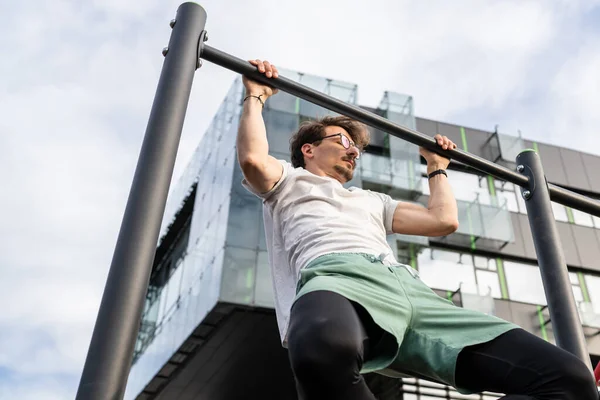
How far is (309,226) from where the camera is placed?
7.13ft

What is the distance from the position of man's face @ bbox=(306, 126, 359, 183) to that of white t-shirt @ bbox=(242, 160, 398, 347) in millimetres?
121

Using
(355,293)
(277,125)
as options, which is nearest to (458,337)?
(355,293)

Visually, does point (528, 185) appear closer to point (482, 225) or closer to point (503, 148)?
point (482, 225)

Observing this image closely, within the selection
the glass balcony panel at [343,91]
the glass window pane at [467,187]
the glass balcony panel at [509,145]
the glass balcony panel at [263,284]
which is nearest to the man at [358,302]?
the glass balcony panel at [263,284]

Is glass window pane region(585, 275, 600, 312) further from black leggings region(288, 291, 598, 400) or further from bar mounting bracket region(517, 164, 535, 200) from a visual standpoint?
black leggings region(288, 291, 598, 400)

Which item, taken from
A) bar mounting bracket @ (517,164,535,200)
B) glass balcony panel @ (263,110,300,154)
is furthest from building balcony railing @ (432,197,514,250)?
bar mounting bracket @ (517,164,535,200)

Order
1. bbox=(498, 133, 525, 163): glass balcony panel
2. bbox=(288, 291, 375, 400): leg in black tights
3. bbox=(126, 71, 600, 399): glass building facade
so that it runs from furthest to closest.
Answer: bbox=(498, 133, 525, 163): glass balcony panel, bbox=(126, 71, 600, 399): glass building facade, bbox=(288, 291, 375, 400): leg in black tights

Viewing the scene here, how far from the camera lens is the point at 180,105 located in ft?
7.28

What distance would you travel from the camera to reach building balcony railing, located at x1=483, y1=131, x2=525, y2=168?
17719mm

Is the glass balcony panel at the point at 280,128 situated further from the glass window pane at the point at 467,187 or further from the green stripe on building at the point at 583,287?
the green stripe on building at the point at 583,287

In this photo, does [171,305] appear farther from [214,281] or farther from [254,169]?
[254,169]

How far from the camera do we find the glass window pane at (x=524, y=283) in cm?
1619

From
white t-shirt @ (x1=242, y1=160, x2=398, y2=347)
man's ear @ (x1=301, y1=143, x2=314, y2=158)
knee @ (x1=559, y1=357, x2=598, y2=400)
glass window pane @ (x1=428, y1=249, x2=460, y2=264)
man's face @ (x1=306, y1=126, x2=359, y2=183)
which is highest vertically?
glass window pane @ (x1=428, y1=249, x2=460, y2=264)

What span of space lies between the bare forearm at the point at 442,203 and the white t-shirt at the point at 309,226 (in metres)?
0.21
